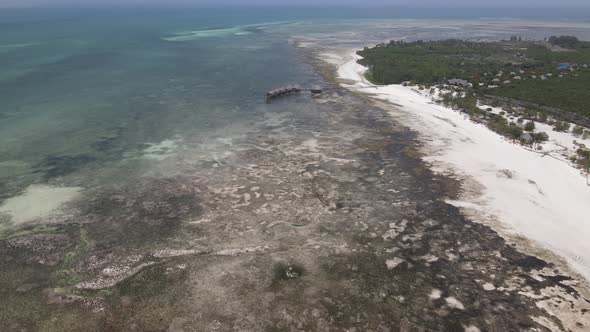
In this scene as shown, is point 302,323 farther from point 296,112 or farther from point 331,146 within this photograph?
point 296,112

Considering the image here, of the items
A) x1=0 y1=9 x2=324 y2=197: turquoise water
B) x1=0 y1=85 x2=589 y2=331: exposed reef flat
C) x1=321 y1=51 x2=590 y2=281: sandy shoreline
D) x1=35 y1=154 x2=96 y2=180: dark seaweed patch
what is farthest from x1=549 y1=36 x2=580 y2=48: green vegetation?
x1=35 y1=154 x2=96 y2=180: dark seaweed patch

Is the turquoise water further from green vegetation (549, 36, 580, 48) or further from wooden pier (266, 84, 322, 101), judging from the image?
green vegetation (549, 36, 580, 48)

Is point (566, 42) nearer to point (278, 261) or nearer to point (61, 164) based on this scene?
point (278, 261)

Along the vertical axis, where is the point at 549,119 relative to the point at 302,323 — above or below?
above

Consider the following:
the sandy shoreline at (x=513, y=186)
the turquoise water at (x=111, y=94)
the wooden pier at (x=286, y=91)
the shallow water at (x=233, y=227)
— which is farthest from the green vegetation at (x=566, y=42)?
the shallow water at (x=233, y=227)

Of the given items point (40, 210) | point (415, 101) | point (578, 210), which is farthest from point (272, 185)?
point (415, 101)

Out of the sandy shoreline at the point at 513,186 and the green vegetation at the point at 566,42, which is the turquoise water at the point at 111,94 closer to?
the sandy shoreline at the point at 513,186
